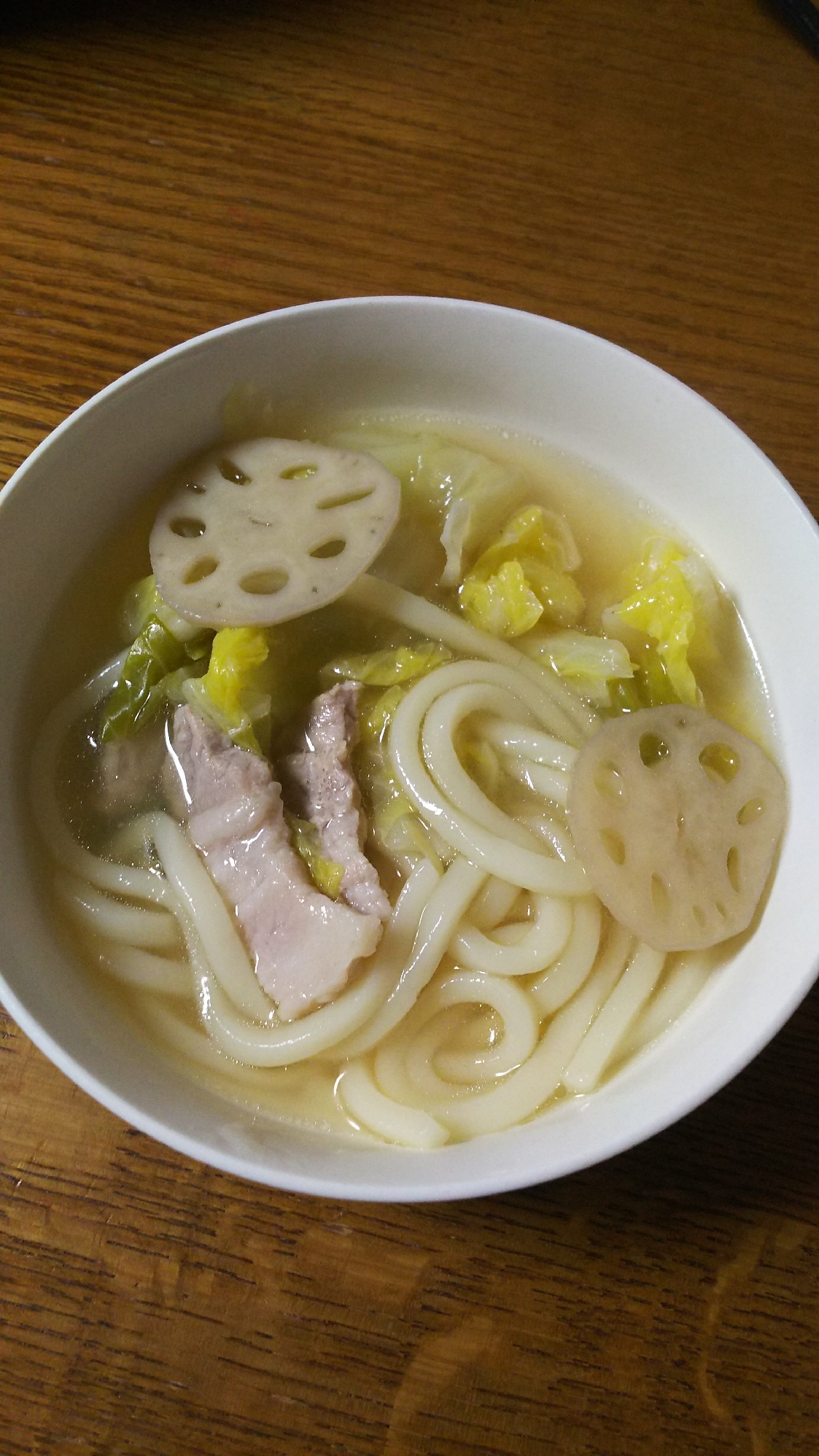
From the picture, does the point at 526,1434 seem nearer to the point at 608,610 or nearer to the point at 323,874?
the point at 323,874

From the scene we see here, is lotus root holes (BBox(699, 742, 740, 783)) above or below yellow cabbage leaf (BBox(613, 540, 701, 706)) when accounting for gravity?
below

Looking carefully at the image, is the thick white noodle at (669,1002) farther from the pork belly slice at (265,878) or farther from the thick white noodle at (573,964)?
the pork belly slice at (265,878)

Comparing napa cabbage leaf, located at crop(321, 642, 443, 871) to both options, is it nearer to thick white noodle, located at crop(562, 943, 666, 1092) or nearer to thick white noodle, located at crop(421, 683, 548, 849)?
thick white noodle, located at crop(421, 683, 548, 849)

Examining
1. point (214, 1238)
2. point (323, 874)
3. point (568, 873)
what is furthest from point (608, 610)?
point (214, 1238)

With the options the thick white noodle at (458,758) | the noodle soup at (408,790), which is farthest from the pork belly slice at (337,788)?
the thick white noodle at (458,758)

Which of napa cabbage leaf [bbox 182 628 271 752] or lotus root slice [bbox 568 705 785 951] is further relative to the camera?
napa cabbage leaf [bbox 182 628 271 752]

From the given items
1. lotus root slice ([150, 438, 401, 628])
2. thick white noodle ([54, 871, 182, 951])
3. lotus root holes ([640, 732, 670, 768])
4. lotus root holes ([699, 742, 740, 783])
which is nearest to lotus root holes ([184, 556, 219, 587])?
lotus root slice ([150, 438, 401, 628])

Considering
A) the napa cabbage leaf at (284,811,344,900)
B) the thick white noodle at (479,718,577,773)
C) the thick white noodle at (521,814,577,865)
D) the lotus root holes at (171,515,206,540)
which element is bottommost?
the napa cabbage leaf at (284,811,344,900)
